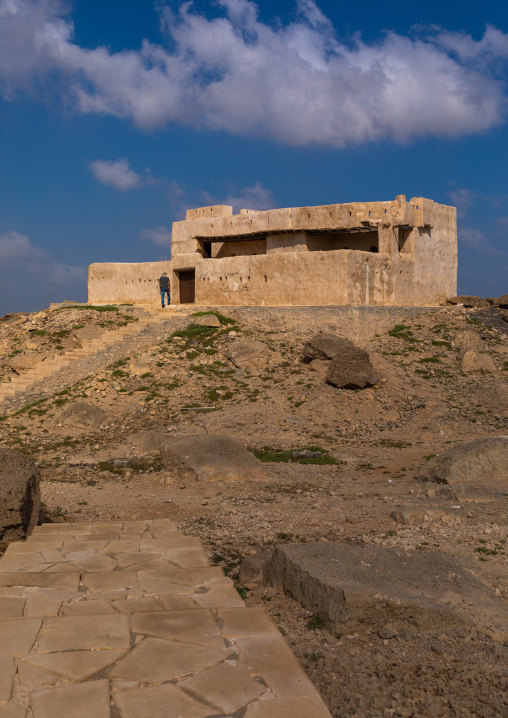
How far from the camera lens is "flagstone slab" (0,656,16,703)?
9.70 feet

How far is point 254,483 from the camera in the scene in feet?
34.3

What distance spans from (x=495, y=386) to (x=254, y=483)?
858 centimetres

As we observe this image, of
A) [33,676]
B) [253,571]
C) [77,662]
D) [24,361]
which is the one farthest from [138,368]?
[33,676]

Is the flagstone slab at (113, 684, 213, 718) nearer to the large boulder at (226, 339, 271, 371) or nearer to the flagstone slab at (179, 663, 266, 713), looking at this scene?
the flagstone slab at (179, 663, 266, 713)

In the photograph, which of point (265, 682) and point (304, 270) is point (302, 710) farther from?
point (304, 270)

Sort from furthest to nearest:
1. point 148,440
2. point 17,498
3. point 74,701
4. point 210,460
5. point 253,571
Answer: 1. point 148,440
2. point 210,460
3. point 17,498
4. point 253,571
5. point 74,701

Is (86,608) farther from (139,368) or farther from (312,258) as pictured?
(312,258)

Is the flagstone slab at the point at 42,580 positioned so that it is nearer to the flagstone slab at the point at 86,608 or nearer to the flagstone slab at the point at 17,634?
the flagstone slab at the point at 86,608

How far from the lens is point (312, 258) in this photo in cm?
2103

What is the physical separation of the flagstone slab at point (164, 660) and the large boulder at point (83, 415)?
39.9 feet

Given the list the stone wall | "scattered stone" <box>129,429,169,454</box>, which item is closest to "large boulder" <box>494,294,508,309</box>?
the stone wall

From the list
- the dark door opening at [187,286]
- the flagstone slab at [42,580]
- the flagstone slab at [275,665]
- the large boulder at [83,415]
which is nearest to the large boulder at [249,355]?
the large boulder at [83,415]

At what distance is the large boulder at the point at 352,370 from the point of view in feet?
52.3

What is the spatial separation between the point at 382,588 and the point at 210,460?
21.1 ft
